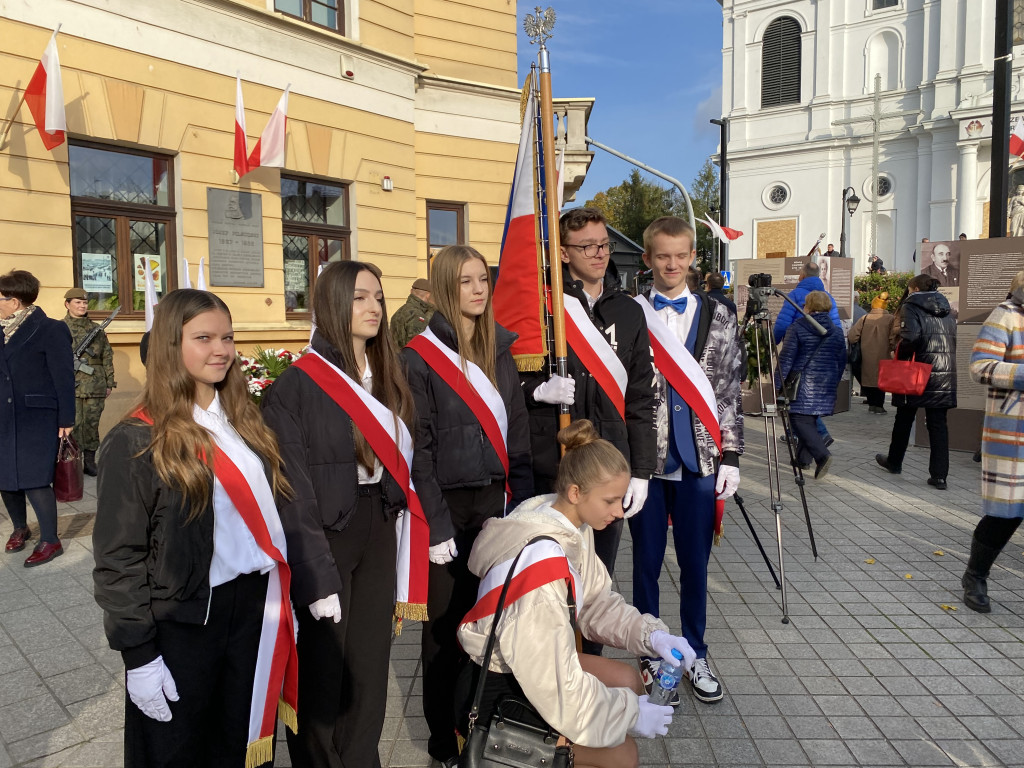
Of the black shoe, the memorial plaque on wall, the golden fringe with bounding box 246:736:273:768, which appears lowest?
the black shoe

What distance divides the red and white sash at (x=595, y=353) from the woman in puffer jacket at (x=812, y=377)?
522 cm

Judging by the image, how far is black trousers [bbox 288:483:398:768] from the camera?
256cm

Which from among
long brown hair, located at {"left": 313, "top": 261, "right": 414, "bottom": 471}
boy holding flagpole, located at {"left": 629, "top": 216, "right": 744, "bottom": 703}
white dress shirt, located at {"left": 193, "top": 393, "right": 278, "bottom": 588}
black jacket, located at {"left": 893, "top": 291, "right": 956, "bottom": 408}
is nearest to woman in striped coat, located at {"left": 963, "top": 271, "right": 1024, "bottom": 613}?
boy holding flagpole, located at {"left": 629, "top": 216, "right": 744, "bottom": 703}

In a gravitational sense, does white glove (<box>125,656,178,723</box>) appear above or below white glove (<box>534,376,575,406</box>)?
below

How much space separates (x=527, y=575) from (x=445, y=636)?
90 centimetres

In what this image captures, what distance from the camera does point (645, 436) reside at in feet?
11.0

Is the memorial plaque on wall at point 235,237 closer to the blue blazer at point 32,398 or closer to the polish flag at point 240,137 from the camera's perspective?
the polish flag at point 240,137

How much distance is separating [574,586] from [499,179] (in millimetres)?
11863

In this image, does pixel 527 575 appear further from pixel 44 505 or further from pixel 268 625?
pixel 44 505

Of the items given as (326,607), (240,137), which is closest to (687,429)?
(326,607)

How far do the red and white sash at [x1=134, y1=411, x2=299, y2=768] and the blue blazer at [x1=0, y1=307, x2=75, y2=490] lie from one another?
13.0 ft

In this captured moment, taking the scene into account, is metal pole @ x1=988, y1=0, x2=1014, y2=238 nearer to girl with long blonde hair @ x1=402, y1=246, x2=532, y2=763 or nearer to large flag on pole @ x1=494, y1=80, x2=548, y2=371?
large flag on pole @ x1=494, y1=80, x2=548, y2=371

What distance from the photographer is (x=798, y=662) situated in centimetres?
386

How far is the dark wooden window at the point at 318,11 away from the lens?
10.6m
